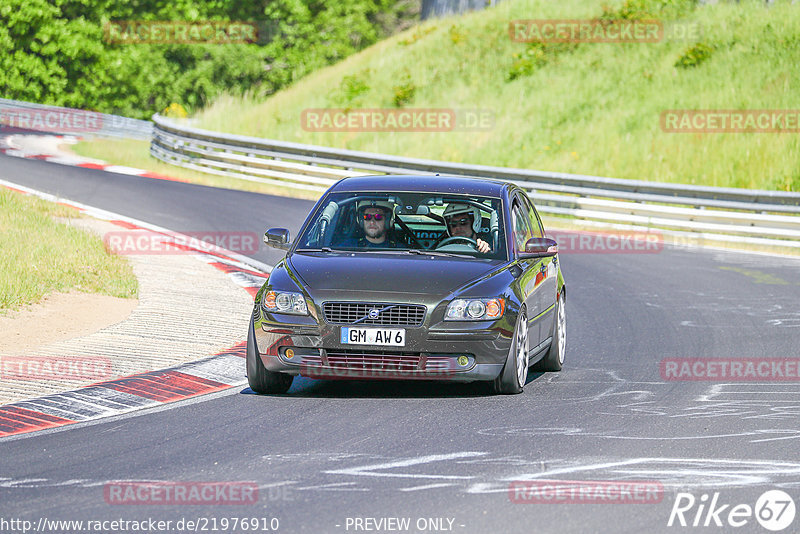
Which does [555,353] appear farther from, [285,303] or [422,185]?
[285,303]

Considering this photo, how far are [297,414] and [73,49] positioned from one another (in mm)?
51134

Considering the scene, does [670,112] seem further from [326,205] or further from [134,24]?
[134,24]

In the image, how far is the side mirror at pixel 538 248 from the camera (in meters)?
9.95

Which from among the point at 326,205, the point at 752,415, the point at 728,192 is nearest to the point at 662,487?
the point at 752,415

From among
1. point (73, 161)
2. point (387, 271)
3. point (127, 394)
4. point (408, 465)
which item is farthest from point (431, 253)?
point (73, 161)

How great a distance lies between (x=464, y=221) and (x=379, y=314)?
1.60 meters

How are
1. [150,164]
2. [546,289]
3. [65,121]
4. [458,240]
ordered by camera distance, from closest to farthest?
[458,240], [546,289], [150,164], [65,121]

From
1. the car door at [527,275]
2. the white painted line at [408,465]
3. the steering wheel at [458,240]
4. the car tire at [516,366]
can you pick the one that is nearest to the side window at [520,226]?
the car door at [527,275]

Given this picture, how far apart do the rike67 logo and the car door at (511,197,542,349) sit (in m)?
3.34

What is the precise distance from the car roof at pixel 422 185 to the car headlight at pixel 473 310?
56.7 inches

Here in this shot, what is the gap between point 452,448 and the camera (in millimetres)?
7539

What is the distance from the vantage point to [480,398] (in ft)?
30.5

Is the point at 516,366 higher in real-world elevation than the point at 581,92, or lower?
lower

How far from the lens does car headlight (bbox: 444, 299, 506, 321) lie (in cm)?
893
